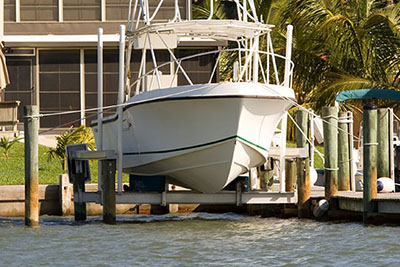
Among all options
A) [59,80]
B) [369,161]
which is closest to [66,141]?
[59,80]

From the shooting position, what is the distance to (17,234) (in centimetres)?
1625

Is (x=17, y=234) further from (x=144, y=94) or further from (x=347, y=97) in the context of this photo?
(x=347, y=97)

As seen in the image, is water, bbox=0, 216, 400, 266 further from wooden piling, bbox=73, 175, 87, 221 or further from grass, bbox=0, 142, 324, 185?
grass, bbox=0, 142, 324, 185

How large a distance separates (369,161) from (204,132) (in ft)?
8.88

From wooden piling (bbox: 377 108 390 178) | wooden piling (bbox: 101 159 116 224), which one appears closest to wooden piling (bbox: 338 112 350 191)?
wooden piling (bbox: 377 108 390 178)

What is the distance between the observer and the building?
1158 inches

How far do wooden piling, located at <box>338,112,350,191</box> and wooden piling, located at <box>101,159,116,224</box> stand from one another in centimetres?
411

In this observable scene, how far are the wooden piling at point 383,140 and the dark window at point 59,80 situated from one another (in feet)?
45.0

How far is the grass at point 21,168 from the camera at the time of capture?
848 inches

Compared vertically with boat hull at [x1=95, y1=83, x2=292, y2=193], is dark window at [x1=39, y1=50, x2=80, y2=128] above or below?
above

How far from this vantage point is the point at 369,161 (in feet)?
53.2

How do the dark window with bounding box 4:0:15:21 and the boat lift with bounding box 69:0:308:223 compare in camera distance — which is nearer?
the boat lift with bounding box 69:0:308:223

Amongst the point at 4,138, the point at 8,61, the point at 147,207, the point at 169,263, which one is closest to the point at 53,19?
the point at 8,61

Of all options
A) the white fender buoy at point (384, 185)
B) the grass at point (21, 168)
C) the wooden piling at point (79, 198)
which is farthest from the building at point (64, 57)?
the white fender buoy at point (384, 185)
